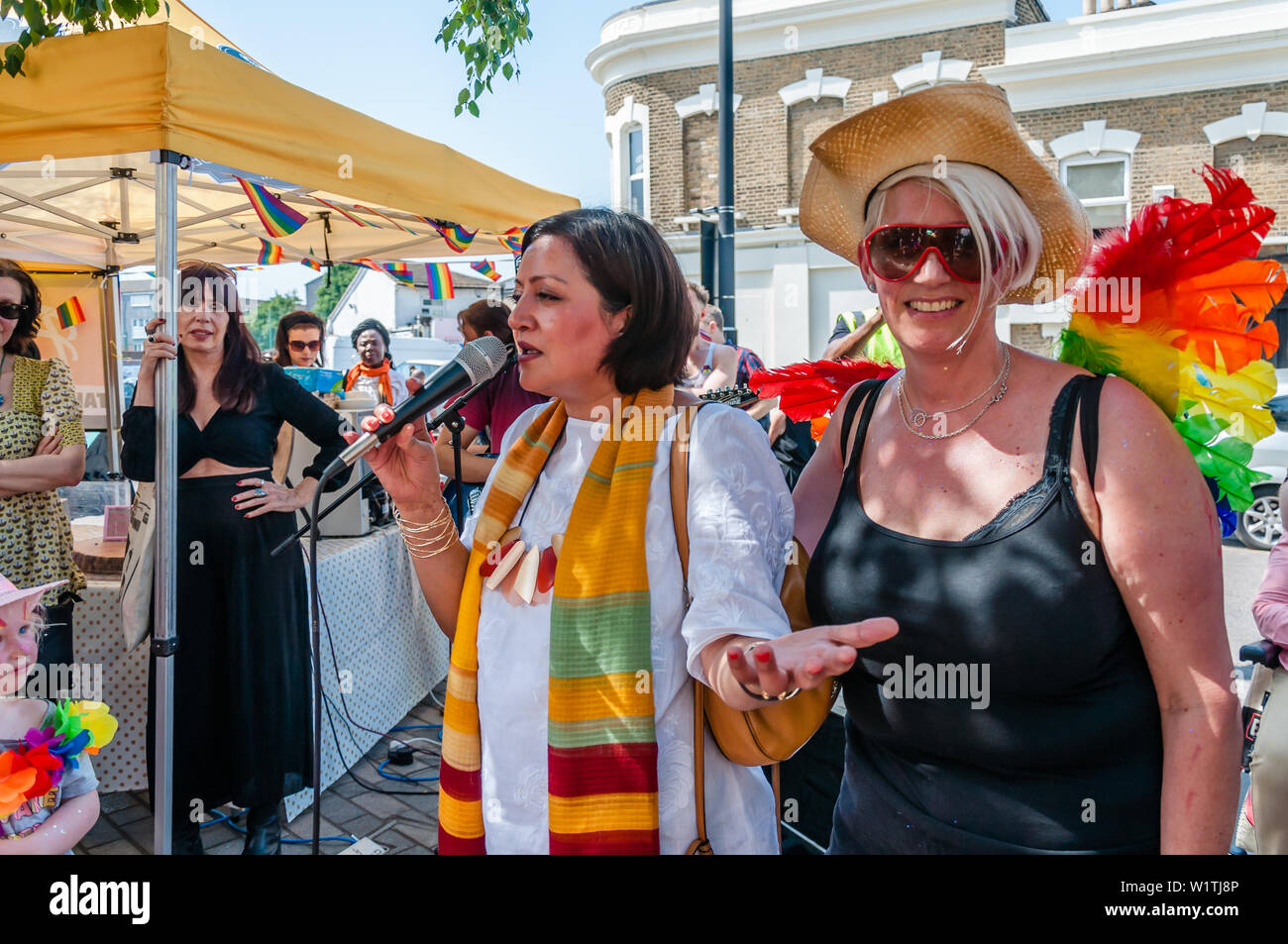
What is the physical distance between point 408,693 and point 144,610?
1.82 meters

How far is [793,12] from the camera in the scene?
14977 millimetres

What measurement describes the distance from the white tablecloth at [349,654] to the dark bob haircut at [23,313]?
3.44 ft

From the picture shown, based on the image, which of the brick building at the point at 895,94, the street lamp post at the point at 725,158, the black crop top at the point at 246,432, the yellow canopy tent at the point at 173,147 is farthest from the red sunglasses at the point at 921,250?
the brick building at the point at 895,94

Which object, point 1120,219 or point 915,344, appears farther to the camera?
point 1120,219

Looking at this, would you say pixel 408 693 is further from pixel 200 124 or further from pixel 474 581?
pixel 474 581

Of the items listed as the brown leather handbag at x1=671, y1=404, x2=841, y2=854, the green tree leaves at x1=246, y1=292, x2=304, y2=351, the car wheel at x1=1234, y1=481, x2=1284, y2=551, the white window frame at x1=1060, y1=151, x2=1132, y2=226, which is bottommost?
the car wheel at x1=1234, y1=481, x2=1284, y2=551

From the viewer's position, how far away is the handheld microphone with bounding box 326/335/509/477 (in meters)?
1.51

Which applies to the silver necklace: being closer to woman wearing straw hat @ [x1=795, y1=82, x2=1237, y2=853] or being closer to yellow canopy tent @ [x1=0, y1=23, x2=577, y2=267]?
woman wearing straw hat @ [x1=795, y1=82, x2=1237, y2=853]

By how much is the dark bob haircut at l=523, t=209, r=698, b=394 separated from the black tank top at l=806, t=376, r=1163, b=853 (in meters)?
0.50

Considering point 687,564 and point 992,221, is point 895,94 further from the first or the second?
point 687,564

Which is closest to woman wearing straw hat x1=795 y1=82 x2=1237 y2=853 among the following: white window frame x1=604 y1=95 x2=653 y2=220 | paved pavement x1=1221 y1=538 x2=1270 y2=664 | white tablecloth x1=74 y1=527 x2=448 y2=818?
white tablecloth x1=74 y1=527 x2=448 y2=818
